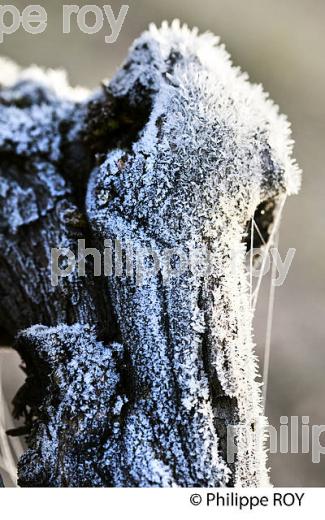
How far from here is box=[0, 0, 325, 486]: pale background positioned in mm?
1328

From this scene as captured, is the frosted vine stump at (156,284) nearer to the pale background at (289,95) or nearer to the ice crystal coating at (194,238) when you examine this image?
the ice crystal coating at (194,238)

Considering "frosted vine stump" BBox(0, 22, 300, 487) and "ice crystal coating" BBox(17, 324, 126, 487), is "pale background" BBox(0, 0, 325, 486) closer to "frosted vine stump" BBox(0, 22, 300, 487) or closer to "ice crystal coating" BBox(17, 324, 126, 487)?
"frosted vine stump" BBox(0, 22, 300, 487)

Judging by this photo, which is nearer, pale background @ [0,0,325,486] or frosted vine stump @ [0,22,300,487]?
frosted vine stump @ [0,22,300,487]

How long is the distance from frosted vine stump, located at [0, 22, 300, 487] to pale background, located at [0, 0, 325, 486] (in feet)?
1.59

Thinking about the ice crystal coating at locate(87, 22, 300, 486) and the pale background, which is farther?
the pale background

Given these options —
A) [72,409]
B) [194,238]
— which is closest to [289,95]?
[194,238]

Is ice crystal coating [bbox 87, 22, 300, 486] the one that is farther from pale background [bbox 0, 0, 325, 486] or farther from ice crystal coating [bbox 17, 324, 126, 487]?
pale background [bbox 0, 0, 325, 486]

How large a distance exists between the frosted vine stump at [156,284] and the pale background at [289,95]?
48 centimetres

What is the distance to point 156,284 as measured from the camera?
2.32ft

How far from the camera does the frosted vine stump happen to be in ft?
2.16

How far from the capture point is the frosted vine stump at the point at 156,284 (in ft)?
2.16

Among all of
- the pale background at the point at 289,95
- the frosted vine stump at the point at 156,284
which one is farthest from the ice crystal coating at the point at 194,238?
the pale background at the point at 289,95

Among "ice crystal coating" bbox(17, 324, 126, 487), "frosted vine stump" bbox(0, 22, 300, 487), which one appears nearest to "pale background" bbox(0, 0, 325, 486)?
"frosted vine stump" bbox(0, 22, 300, 487)

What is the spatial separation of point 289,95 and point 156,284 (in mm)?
915
